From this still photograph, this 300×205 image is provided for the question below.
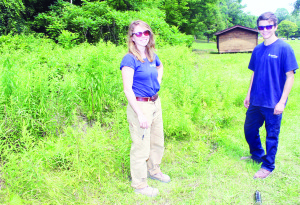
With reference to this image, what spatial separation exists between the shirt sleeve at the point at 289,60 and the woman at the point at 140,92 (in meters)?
1.59

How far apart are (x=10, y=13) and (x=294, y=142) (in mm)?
12731

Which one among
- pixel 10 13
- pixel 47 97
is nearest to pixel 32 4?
pixel 10 13

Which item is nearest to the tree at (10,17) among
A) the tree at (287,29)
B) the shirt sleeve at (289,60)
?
the shirt sleeve at (289,60)

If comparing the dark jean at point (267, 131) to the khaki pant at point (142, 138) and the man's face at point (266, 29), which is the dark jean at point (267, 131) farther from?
the khaki pant at point (142, 138)

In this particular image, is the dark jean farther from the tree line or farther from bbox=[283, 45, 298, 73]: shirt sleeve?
the tree line

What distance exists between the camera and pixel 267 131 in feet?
9.55

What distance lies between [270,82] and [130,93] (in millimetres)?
1828

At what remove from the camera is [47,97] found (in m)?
3.92

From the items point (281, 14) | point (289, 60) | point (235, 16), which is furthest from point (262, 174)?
point (281, 14)

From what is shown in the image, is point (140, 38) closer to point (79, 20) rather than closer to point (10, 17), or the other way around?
point (79, 20)

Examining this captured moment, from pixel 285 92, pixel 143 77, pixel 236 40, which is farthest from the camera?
pixel 236 40

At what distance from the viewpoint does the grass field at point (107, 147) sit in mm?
2609

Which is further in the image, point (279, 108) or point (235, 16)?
point (235, 16)

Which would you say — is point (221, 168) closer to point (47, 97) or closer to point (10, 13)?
point (47, 97)
